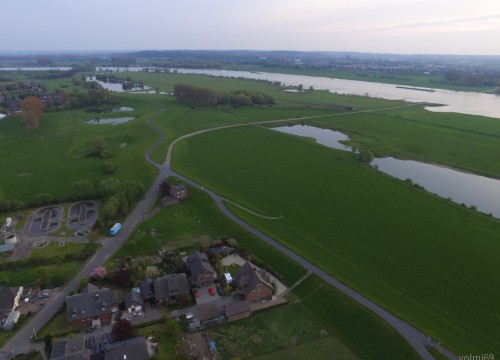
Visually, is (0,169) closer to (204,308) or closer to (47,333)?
(47,333)

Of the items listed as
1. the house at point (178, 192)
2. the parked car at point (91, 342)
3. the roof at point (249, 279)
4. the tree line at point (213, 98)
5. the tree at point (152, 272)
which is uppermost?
the tree line at point (213, 98)

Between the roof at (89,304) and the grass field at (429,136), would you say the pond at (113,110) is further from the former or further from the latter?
the roof at (89,304)

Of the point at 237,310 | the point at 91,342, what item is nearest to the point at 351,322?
the point at 237,310

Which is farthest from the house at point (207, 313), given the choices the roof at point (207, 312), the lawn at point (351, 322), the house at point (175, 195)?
the house at point (175, 195)

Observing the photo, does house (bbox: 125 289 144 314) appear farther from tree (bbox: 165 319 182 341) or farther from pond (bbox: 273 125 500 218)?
pond (bbox: 273 125 500 218)

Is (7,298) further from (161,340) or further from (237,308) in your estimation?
(237,308)

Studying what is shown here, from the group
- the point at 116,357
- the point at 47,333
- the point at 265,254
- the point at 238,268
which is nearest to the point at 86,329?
the point at 47,333
